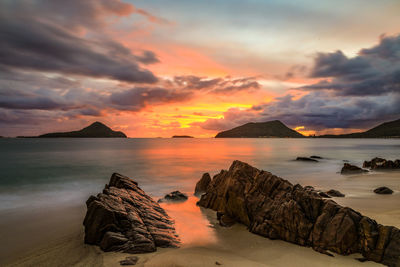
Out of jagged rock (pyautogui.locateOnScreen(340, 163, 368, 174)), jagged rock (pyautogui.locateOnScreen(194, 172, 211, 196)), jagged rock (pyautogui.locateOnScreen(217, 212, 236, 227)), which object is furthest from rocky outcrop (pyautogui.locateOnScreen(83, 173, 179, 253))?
jagged rock (pyautogui.locateOnScreen(340, 163, 368, 174))

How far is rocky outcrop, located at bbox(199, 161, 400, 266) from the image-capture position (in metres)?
8.34

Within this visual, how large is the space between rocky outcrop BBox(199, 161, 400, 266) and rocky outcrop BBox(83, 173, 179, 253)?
3879 millimetres

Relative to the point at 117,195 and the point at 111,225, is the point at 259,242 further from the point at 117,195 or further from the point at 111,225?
the point at 117,195

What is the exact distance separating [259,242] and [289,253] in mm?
1362

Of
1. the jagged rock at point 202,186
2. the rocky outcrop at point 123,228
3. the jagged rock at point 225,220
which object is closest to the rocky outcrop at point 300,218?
the jagged rock at point 225,220

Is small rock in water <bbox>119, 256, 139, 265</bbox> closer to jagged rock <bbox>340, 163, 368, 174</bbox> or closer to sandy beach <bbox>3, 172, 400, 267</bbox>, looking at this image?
sandy beach <bbox>3, 172, 400, 267</bbox>

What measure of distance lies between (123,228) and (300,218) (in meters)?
7.21

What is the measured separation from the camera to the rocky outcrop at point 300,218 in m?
8.34

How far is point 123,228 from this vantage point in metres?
9.84

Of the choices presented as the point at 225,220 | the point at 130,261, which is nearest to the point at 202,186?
the point at 225,220

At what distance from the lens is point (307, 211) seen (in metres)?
10.2

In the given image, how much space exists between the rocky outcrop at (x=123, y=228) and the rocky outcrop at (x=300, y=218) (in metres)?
3.88

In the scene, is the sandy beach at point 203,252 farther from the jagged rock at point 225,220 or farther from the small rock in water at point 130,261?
the jagged rock at point 225,220

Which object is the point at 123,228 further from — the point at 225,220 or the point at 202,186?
the point at 202,186
